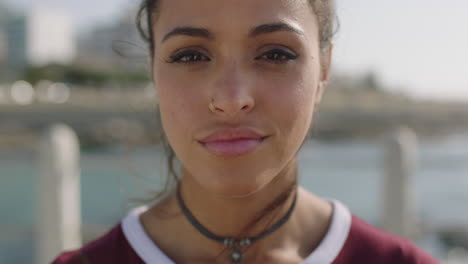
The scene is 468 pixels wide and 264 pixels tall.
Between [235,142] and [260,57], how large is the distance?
178mm

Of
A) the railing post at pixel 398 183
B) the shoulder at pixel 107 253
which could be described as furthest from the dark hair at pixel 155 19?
the railing post at pixel 398 183

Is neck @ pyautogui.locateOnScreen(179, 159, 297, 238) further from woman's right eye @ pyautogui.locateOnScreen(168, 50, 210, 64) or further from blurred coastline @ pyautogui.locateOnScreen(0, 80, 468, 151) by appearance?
blurred coastline @ pyautogui.locateOnScreen(0, 80, 468, 151)

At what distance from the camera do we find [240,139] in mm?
944

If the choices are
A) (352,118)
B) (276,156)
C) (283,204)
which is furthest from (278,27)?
(352,118)

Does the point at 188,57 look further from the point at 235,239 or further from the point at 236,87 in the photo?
the point at 235,239

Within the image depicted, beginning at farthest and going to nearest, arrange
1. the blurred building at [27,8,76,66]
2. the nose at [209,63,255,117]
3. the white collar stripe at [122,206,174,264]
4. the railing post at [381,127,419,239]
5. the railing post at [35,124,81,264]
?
the blurred building at [27,8,76,66], the railing post at [381,127,419,239], the railing post at [35,124,81,264], the white collar stripe at [122,206,174,264], the nose at [209,63,255,117]

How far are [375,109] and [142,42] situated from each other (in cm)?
2335

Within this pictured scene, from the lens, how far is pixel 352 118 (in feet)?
73.2

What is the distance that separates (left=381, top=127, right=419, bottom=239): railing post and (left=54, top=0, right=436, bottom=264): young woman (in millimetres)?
1953

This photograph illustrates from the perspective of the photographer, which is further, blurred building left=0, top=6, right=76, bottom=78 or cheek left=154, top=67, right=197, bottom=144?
blurred building left=0, top=6, right=76, bottom=78

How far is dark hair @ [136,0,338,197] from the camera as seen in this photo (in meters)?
1.11

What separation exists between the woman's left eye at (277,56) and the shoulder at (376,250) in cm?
44

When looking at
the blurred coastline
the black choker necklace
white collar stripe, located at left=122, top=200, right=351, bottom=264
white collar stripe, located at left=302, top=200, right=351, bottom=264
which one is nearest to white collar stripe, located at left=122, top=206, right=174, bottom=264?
white collar stripe, located at left=122, top=200, right=351, bottom=264

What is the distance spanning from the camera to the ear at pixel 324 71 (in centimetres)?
117
